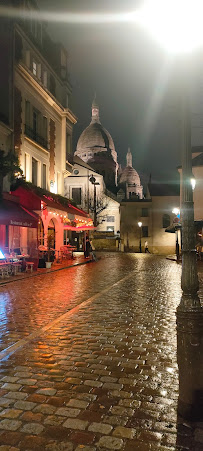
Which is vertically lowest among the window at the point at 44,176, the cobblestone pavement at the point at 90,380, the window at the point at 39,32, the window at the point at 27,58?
the cobblestone pavement at the point at 90,380

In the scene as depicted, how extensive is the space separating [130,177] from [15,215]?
87465mm

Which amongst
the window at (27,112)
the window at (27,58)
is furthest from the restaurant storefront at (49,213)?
the window at (27,58)

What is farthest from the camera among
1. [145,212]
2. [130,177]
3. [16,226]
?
[130,177]

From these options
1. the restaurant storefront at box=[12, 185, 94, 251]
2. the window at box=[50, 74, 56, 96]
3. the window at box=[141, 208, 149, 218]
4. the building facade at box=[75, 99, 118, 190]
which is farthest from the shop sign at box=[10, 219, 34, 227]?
the building facade at box=[75, 99, 118, 190]

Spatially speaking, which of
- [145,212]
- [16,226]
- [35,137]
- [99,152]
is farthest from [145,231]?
[16,226]

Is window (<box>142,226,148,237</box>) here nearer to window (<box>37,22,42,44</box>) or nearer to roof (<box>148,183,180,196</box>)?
roof (<box>148,183,180,196</box>)

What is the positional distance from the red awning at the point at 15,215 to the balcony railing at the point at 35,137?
6.22 metres

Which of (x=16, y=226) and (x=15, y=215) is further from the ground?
(x=15, y=215)

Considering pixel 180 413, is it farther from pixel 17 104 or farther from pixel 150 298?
pixel 17 104

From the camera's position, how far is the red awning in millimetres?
14458

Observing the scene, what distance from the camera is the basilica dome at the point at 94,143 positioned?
8744 centimetres

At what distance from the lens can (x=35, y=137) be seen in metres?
23.5

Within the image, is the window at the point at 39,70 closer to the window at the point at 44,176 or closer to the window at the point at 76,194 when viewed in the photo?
the window at the point at 44,176

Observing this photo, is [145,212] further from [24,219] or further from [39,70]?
[24,219]
